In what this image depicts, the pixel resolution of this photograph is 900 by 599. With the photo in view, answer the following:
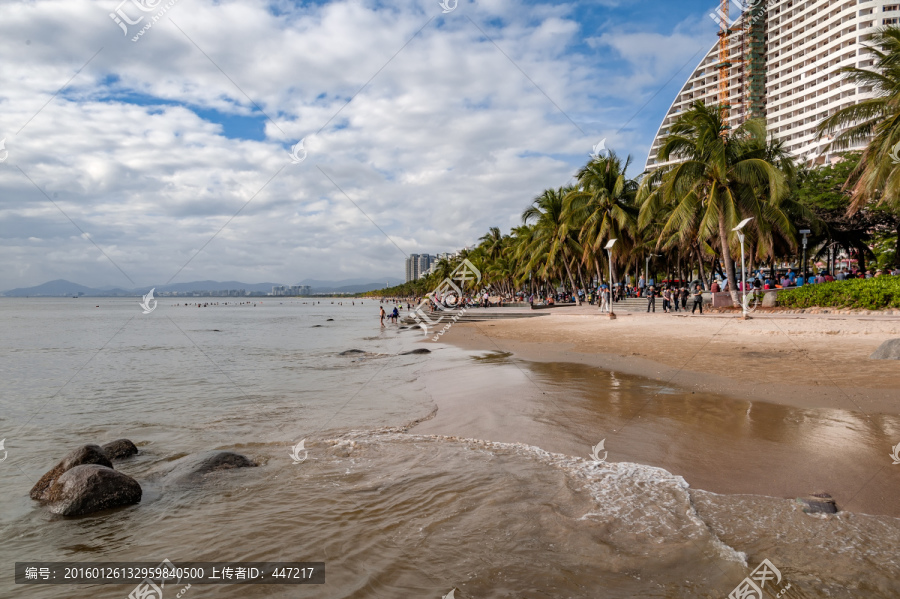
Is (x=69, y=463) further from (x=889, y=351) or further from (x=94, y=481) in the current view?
(x=889, y=351)

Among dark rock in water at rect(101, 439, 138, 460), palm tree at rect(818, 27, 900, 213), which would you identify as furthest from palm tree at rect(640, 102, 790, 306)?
dark rock in water at rect(101, 439, 138, 460)

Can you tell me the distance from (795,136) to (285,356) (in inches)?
4682

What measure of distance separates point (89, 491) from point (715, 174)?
26.5 metres

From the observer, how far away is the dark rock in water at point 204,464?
20.2 feet

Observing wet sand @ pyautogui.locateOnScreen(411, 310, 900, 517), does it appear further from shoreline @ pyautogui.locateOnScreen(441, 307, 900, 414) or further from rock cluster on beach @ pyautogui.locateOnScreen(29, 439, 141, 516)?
rock cluster on beach @ pyautogui.locateOnScreen(29, 439, 141, 516)

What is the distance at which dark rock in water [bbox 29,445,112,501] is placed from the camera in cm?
577

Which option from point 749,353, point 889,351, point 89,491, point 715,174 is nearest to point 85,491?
point 89,491

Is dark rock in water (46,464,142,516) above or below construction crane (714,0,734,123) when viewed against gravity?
below

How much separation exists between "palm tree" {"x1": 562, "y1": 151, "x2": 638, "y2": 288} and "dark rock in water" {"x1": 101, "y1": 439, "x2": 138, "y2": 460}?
31.4m

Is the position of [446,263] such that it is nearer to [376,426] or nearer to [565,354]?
[565,354]

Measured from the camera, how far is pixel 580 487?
5.25 m

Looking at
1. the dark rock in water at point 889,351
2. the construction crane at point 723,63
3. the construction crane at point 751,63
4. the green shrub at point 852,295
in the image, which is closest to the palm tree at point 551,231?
the green shrub at point 852,295

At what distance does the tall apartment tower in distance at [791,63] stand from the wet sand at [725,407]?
8845 cm

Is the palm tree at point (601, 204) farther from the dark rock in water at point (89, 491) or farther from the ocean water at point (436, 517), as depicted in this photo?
the dark rock in water at point (89, 491)
